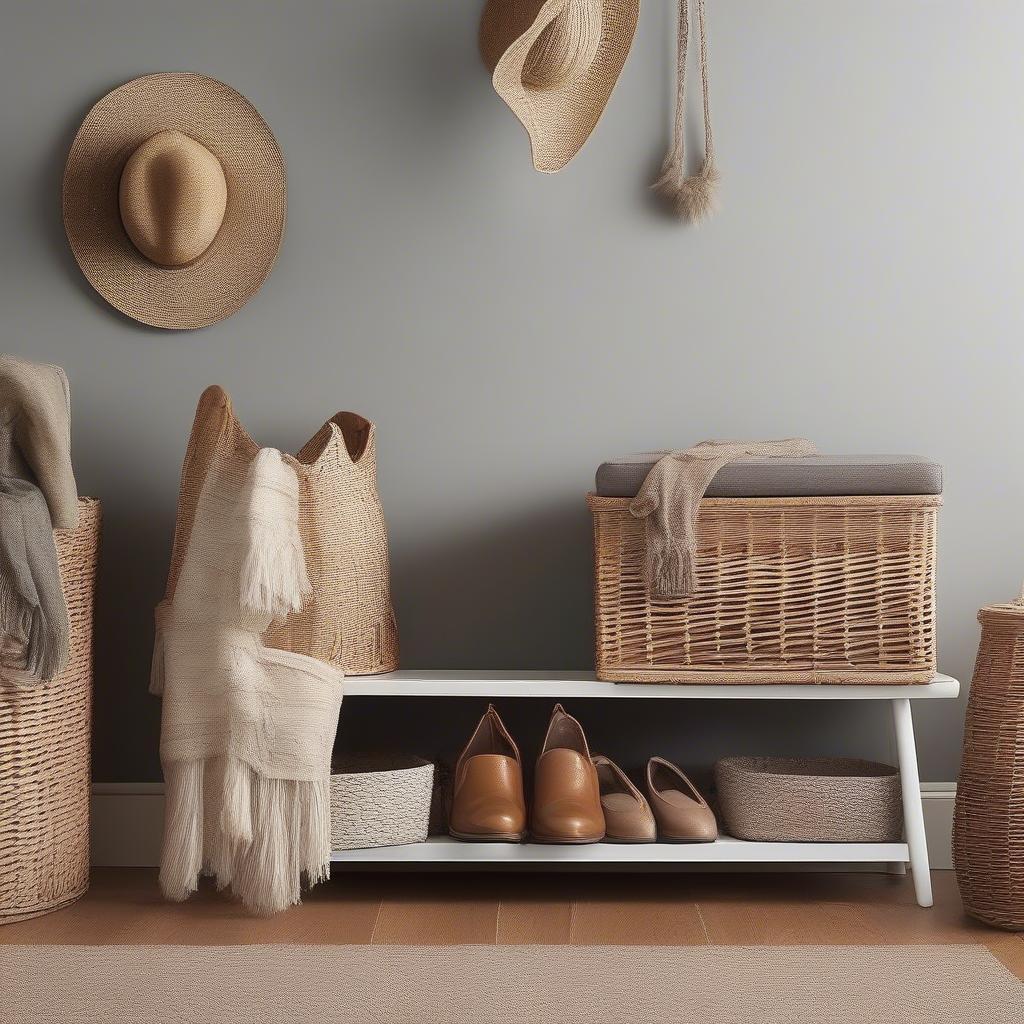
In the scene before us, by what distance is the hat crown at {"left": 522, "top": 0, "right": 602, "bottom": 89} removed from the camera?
1815 mm

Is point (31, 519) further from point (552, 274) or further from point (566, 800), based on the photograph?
point (552, 274)

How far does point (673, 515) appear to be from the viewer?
1.64m

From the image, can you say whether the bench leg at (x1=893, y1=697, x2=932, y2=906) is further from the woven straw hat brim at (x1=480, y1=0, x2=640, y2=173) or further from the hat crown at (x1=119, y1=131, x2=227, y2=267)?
the hat crown at (x1=119, y1=131, x2=227, y2=267)

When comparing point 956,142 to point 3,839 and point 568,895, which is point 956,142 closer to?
point 568,895

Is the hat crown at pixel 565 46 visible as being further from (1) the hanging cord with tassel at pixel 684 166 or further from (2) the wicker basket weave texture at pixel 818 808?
(2) the wicker basket weave texture at pixel 818 808

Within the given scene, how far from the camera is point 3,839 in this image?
159 centimetres

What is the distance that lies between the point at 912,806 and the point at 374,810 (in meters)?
0.82

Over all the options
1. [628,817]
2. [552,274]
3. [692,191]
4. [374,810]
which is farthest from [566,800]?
[692,191]

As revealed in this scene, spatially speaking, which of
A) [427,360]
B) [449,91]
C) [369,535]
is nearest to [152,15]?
[449,91]

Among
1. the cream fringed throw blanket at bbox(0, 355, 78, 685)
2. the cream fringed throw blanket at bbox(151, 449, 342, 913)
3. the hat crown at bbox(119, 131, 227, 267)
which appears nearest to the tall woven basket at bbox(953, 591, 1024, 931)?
the cream fringed throw blanket at bbox(151, 449, 342, 913)

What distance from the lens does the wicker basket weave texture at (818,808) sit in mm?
1691

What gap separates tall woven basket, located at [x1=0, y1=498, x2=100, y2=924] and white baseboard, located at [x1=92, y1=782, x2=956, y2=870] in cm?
16

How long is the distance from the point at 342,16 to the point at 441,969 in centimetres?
162

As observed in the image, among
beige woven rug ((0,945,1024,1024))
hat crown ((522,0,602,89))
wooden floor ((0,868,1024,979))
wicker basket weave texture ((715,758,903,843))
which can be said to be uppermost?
hat crown ((522,0,602,89))
